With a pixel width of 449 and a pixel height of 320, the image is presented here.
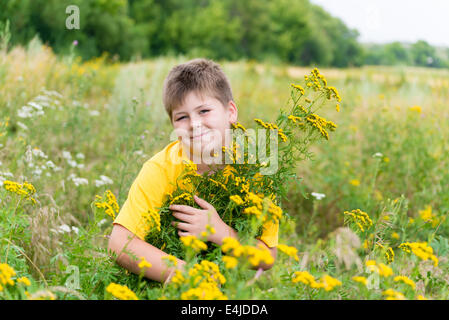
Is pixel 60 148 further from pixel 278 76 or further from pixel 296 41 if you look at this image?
pixel 296 41

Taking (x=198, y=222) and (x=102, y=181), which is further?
(x=102, y=181)

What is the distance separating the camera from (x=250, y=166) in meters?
1.91

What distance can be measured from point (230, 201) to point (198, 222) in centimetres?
23

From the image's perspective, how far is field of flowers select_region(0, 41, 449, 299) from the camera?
1528 millimetres

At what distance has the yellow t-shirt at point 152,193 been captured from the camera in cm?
206

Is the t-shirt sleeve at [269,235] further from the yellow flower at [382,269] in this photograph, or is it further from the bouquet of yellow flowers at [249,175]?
the yellow flower at [382,269]

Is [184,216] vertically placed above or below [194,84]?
below

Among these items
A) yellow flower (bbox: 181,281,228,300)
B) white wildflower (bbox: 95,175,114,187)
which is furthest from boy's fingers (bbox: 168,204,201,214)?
white wildflower (bbox: 95,175,114,187)

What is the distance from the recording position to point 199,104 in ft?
7.54

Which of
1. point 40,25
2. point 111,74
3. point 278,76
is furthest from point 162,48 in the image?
point 111,74

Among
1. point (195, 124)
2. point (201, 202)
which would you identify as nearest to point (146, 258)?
point (201, 202)

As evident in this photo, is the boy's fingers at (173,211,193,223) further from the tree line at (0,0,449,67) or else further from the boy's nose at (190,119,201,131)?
the tree line at (0,0,449,67)

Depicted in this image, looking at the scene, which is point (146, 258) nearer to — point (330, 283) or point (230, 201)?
point (230, 201)

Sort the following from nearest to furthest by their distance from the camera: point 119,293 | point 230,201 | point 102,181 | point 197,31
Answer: point 119,293 → point 230,201 → point 102,181 → point 197,31
